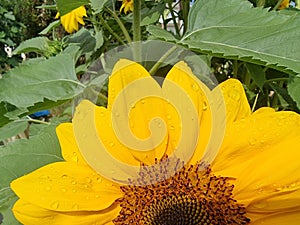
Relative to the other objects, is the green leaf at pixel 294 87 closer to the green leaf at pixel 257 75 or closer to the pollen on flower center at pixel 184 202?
the green leaf at pixel 257 75

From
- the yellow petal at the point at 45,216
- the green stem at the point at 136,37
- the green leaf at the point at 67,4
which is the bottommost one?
the yellow petal at the point at 45,216

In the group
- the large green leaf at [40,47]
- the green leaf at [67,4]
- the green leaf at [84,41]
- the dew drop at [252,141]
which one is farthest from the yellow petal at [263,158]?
the large green leaf at [40,47]

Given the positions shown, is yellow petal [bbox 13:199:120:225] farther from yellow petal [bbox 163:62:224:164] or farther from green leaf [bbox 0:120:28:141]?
green leaf [bbox 0:120:28:141]

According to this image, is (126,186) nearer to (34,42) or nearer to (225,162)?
(225,162)

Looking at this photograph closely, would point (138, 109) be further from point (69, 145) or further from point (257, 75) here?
point (257, 75)

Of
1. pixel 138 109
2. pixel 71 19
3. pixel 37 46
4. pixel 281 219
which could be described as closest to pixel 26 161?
pixel 138 109
